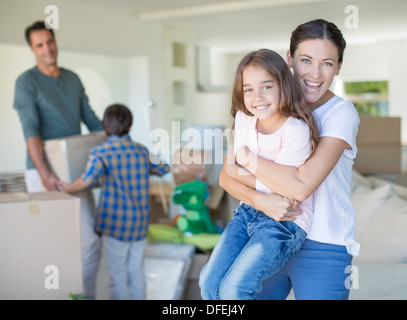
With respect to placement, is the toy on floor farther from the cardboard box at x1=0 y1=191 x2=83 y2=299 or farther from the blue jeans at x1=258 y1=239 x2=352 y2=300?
the blue jeans at x1=258 y1=239 x2=352 y2=300

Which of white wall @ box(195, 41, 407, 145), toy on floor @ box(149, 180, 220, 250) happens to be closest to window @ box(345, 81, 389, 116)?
white wall @ box(195, 41, 407, 145)

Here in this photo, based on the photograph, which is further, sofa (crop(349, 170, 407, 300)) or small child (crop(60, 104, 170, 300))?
small child (crop(60, 104, 170, 300))

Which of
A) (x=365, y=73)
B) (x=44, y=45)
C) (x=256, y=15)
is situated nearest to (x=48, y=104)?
(x=44, y=45)

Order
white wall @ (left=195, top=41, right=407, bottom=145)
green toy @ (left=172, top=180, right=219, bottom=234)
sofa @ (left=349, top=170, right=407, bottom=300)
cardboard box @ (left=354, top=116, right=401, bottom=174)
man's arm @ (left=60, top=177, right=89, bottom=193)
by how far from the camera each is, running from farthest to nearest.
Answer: white wall @ (left=195, top=41, right=407, bottom=145)
cardboard box @ (left=354, top=116, right=401, bottom=174)
green toy @ (left=172, top=180, right=219, bottom=234)
man's arm @ (left=60, top=177, right=89, bottom=193)
sofa @ (left=349, top=170, right=407, bottom=300)

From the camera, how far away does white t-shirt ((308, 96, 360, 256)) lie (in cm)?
108

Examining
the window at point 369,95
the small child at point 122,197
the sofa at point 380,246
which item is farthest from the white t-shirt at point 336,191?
the window at point 369,95

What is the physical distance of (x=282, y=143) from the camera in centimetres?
108

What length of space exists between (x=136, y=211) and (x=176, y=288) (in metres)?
0.44

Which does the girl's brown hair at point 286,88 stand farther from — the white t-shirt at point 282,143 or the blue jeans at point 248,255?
the blue jeans at point 248,255

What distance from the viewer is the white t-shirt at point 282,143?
106 cm

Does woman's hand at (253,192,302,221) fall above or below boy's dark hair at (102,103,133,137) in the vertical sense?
below

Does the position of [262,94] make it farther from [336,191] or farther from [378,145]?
[378,145]

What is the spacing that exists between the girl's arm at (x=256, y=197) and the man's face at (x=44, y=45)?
1511 mm

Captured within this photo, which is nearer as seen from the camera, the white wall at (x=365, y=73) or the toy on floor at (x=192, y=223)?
the toy on floor at (x=192, y=223)
